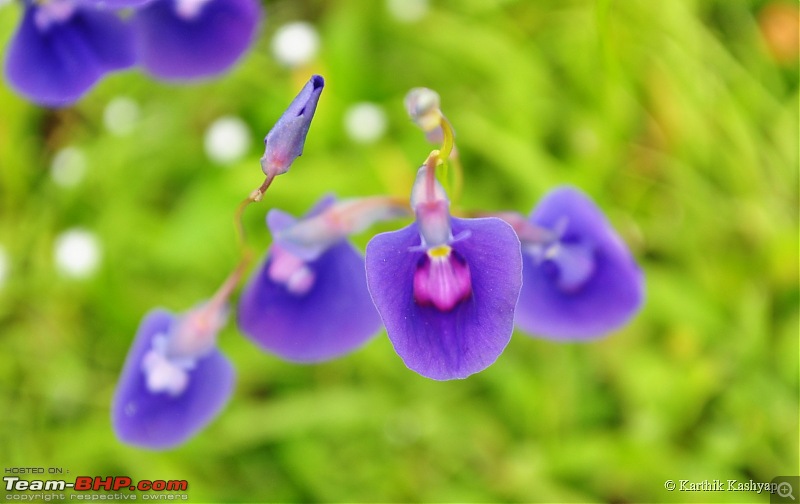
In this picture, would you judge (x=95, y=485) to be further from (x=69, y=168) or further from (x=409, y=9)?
(x=409, y=9)

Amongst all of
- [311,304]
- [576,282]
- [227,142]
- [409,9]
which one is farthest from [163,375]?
[409,9]

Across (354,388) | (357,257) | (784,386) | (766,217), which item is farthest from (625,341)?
(357,257)

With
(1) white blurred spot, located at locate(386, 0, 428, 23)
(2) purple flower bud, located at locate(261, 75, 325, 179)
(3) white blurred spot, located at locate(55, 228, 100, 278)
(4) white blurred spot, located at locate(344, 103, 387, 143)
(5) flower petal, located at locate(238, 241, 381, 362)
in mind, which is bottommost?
(2) purple flower bud, located at locate(261, 75, 325, 179)

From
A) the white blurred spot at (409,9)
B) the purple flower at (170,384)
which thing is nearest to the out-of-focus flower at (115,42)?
the purple flower at (170,384)

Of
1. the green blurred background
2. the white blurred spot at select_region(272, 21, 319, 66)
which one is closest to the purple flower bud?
the green blurred background

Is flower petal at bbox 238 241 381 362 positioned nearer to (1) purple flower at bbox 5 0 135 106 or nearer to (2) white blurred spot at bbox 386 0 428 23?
(1) purple flower at bbox 5 0 135 106

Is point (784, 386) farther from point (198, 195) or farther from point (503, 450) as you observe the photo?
point (198, 195)
